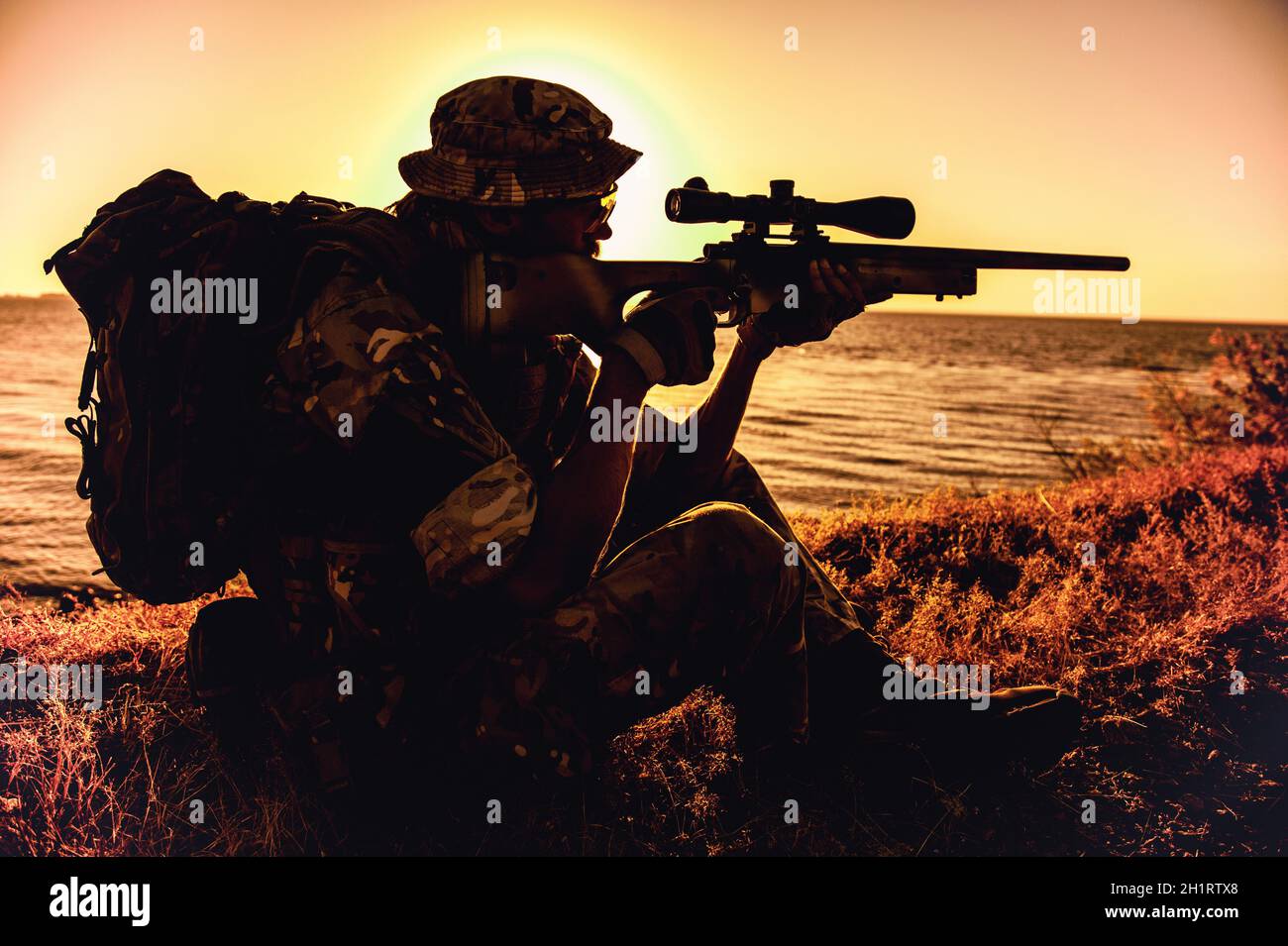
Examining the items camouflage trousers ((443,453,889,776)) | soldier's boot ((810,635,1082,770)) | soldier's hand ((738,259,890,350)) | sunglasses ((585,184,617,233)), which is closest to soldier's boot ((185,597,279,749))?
camouflage trousers ((443,453,889,776))

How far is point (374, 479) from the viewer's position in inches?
94.0

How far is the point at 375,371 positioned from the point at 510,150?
72 centimetres

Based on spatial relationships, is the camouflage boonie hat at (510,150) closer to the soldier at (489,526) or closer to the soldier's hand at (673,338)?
the soldier at (489,526)

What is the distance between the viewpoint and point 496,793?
2781 millimetres

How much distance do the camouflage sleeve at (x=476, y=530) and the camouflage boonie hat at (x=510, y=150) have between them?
2.55 ft

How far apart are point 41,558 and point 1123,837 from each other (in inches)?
306

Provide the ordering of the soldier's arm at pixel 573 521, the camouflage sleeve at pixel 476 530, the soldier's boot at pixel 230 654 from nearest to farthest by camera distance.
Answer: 1. the camouflage sleeve at pixel 476 530
2. the soldier's arm at pixel 573 521
3. the soldier's boot at pixel 230 654

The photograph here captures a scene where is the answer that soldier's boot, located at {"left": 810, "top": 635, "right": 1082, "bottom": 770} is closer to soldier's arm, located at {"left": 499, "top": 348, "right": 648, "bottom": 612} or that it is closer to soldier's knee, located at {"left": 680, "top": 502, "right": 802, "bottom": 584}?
soldier's knee, located at {"left": 680, "top": 502, "right": 802, "bottom": 584}

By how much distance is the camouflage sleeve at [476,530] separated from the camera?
7.27 feet

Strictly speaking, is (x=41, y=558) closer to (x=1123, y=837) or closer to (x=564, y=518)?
(x=564, y=518)

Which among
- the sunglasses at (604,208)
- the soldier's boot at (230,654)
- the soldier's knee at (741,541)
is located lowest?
the soldier's boot at (230,654)

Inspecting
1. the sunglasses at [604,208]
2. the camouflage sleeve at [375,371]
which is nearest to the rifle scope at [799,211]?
the sunglasses at [604,208]

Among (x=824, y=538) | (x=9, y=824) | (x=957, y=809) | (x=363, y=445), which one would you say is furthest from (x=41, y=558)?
(x=957, y=809)

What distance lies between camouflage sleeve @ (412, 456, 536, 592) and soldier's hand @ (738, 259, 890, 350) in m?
1.46
